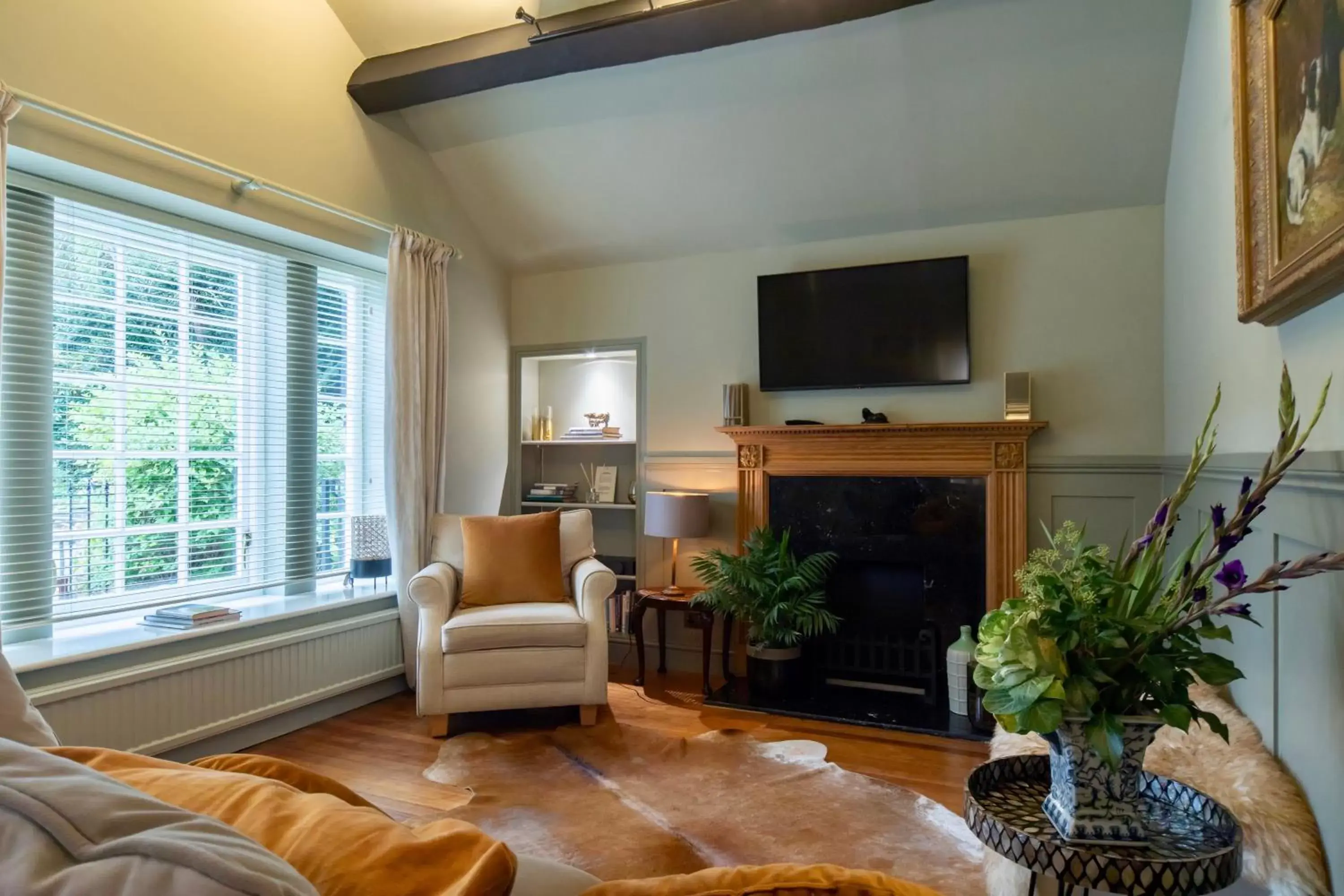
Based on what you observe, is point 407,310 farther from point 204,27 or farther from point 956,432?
point 956,432

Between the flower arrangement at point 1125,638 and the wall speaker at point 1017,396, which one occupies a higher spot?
the wall speaker at point 1017,396

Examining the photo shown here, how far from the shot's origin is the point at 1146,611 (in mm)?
1131

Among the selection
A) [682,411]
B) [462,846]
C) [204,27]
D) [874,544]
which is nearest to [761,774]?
[874,544]

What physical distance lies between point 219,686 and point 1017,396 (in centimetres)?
369

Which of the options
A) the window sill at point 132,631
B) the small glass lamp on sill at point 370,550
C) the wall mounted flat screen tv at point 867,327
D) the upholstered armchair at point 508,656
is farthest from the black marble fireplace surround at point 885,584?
the window sill at point 132,631

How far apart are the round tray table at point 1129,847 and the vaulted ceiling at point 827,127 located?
2937mm

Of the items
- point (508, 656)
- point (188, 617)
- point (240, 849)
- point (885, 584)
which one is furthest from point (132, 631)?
point (885, 584)

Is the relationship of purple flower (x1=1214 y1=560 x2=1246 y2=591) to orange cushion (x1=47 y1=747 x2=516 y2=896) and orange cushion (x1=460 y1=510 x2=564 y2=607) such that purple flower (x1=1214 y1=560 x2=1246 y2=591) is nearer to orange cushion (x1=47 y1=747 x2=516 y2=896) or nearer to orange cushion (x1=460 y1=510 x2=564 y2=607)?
orange cushion (x1=47 y1=747 x2=516 y2=896)

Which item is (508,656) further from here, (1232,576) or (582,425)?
(1232,576)

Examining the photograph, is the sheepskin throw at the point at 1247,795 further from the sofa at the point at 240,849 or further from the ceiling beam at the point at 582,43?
the ceiling beam at the point at 582,43

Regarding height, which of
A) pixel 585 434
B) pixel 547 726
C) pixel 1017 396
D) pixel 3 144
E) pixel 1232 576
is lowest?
pixel 547 726

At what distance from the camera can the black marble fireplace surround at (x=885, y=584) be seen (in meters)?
3.73

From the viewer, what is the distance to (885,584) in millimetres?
3971

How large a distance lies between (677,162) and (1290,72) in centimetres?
287
